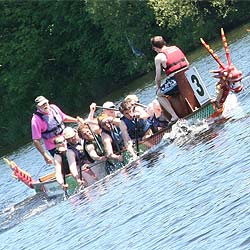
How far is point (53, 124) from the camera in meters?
19.1

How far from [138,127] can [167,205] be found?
504 centimetres

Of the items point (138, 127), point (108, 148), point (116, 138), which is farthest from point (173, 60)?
point (108, 148)

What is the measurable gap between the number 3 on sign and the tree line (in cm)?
2611

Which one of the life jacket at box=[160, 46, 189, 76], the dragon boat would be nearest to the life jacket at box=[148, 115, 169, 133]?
the dragon boat

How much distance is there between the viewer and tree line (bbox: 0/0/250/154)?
44.3m

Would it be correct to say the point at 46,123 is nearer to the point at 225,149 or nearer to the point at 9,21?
the point at 225,149

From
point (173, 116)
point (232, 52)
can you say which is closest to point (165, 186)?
point (173, 116)

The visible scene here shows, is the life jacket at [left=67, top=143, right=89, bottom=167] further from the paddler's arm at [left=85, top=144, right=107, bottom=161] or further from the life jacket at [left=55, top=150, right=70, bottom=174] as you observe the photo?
the life jacket at [left=55, top=150, right=70, bottom=174]

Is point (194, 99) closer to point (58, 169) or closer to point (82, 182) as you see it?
point (82, 182)

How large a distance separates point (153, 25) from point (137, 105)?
2891cm

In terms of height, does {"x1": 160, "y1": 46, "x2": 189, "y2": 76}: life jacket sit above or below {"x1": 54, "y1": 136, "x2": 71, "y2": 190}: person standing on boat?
above

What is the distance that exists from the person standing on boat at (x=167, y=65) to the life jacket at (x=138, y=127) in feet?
1.64

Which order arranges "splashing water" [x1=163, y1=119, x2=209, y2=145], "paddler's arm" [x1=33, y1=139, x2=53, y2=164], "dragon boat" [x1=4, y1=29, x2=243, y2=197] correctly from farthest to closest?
"paddler's arm" [x1=33, y1=139, x2=53, y2=164]
"splashing water" [x1=163, y1=119, x2=209, y2=145]
"dragon boat" [x1=4, y1=29, x2=243, y2=197]

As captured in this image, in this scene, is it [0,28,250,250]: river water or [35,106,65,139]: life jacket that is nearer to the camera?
[0,28,250,250]: river water
